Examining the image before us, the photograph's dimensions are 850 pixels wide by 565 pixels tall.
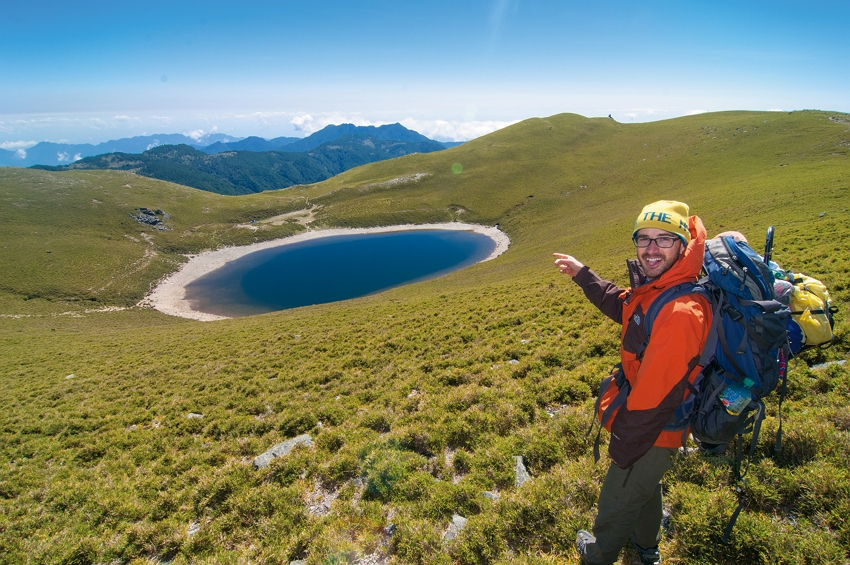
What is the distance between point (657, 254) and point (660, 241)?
0.59 ft

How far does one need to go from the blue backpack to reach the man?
147 mm

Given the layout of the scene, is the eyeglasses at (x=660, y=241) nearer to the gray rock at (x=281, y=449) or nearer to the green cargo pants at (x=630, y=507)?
the green cargo pants at (x=630, y=507)

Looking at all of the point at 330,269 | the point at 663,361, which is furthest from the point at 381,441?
the point at 330,269

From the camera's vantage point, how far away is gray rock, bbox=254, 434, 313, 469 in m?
8.98

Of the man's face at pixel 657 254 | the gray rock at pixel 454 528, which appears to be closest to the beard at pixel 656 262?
the man's face at pixel 657 254

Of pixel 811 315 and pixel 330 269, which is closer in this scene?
pixel 811 315

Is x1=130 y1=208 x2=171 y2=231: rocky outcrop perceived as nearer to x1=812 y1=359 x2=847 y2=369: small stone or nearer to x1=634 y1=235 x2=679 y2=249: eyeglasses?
x1=634 y1=235 x2=679 y2=249: eyeglasses

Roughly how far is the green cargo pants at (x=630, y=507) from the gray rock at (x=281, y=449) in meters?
7.83

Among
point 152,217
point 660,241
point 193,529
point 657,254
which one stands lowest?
point 193,529

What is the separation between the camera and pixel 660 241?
4.39 meters

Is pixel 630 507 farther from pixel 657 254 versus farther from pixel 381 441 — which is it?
pixel 381 441

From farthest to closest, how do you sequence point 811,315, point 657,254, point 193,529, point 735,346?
1. point 193,529
2. point 657,254
3. point 811,315
4. point 735,346

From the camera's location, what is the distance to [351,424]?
10.3 metres

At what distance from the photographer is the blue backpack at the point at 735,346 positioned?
3562 mm
